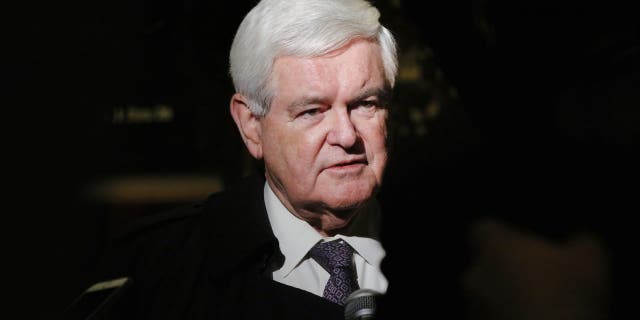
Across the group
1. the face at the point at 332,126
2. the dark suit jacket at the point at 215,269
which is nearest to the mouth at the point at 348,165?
the face at the point at 332,126

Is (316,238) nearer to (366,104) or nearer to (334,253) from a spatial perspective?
(334,253)

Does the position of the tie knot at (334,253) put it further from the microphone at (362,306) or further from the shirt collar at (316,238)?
the microphone at (362,306)

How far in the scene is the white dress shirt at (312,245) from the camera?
146 cm

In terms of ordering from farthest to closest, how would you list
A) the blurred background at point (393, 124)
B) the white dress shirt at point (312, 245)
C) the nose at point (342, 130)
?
the white dress shirt at point (312, 245) → the nose at point (342, 130) → the blurred background at point (393, 124)

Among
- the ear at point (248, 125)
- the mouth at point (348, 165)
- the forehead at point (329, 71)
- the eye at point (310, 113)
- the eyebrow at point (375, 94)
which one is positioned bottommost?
the mouth at point (348, 165)

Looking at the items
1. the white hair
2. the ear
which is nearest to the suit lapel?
the ear

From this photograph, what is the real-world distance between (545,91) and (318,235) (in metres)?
0.56

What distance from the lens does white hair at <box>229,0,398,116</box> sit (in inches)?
54.0

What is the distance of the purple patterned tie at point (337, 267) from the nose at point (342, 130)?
23cm

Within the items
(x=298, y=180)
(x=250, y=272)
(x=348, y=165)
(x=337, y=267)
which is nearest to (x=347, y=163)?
(x=348, y=165)

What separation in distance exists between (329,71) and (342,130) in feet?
0.39

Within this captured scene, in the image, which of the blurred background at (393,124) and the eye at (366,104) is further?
the eye at (366,104)

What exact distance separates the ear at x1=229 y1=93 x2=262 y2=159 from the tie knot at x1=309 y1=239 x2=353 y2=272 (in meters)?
0.24

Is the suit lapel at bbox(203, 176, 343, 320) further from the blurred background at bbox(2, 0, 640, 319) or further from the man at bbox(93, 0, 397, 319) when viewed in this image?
the blurred background at bbox(2, 0, 640, 319)
